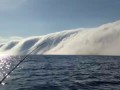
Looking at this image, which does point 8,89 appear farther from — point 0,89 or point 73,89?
point 73,89

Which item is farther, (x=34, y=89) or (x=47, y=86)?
(x=47, y=86)

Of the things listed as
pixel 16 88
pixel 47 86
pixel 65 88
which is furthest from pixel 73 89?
pixel 16 88

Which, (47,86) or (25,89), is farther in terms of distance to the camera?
(47,86)

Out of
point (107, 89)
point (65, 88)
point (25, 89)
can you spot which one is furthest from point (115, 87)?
point (25, 89)

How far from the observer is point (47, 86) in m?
32.4

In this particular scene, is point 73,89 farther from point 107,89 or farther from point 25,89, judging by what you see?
point 25,89

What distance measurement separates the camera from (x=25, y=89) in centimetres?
3030

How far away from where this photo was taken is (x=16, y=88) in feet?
102

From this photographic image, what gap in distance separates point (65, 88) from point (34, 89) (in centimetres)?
397

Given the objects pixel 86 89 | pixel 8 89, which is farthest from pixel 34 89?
pixel 86 89

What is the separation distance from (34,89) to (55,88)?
8.89 feet

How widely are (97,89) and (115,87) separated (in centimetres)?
309

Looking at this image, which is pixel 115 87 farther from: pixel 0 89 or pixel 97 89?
pixel 0 89

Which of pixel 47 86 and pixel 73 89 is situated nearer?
pixel 73 89
